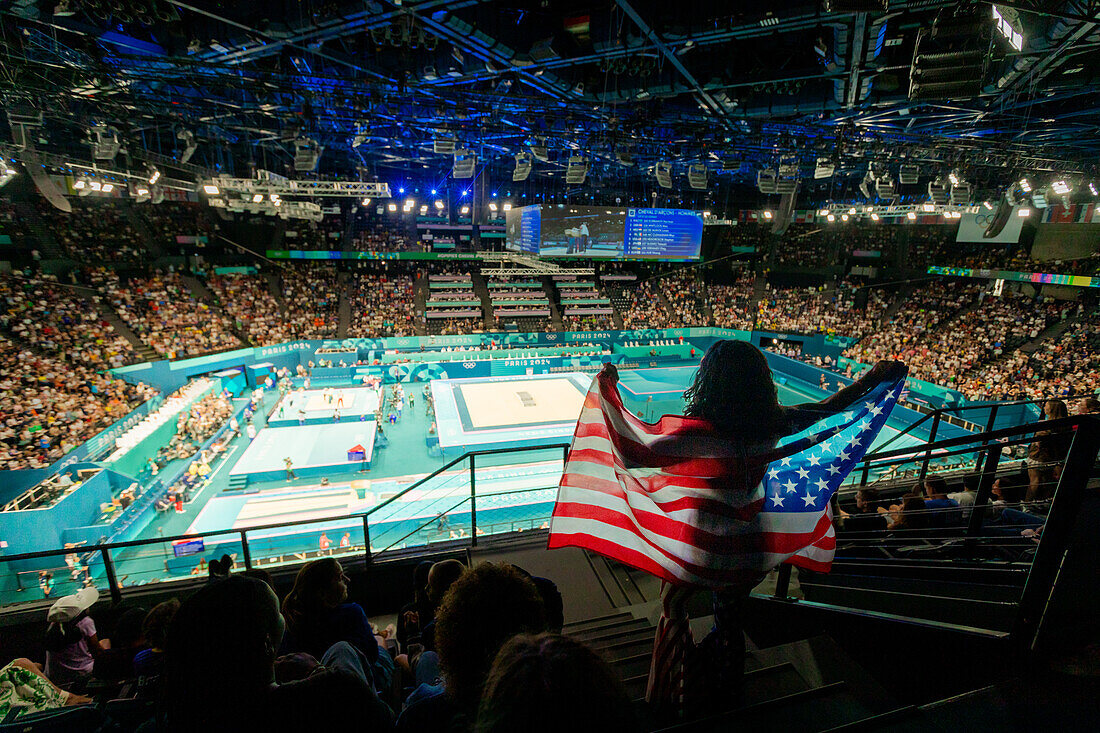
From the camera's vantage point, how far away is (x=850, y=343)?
25922 mm

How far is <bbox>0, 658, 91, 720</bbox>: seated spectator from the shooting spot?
255 centimetres

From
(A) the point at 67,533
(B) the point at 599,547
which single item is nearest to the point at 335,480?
(A) the point at 67,533

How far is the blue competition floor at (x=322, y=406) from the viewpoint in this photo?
19.0m

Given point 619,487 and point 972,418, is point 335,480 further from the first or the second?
point 972,418

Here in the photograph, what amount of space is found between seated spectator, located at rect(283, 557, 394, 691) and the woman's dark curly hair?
225cm

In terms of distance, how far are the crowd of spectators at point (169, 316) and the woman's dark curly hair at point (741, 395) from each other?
82.2ft

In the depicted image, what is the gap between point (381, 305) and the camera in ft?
99.5

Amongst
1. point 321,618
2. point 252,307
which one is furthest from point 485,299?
point 321,618

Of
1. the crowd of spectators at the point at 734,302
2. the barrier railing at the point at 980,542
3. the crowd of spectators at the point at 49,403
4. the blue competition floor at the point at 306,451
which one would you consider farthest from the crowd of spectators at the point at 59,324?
the crowd of spectators at the point at 734,302

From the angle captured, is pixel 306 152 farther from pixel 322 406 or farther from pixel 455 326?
pixel 455 326

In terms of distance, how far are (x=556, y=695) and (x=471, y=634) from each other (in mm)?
661

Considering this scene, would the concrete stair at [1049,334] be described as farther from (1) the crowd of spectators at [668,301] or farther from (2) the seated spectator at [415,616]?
(2) the seated spectator at [415,616]

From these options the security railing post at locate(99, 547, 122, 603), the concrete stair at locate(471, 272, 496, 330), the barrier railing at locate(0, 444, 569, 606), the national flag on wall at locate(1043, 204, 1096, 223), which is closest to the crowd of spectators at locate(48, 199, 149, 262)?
the barrier railing at locate(0, 444, 569, 606)

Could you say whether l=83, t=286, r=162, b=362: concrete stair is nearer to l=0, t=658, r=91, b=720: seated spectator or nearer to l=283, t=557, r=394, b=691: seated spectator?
l=0, t=658, r=91, b=720: seated spectator
